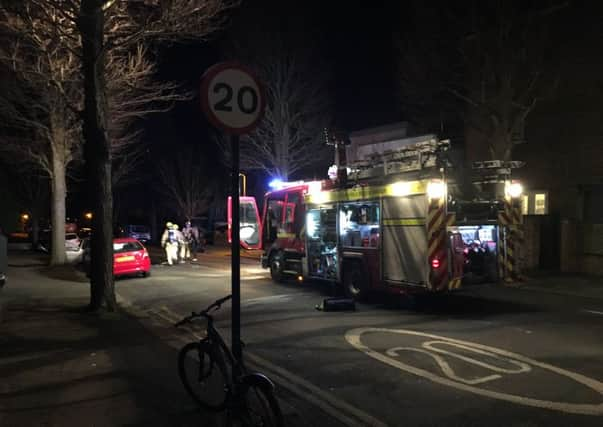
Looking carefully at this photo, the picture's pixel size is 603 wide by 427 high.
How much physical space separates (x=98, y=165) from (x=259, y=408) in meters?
7.44

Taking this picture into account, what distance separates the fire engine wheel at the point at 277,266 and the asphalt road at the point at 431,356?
8.15ft

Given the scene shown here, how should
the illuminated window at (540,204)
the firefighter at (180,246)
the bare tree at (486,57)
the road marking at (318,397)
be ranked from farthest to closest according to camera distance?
1. the firefighter at (180,246)
2. the illuminated window at (540,204)
3. the bare tree at (486,57)
4. the road marking at (318,397)

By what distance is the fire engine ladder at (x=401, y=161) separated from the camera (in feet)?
31.6

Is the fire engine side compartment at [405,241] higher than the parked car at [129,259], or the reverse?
the fire engine side compartment at [405,241]

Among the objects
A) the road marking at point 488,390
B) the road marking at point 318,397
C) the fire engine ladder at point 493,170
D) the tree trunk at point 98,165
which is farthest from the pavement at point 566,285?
the tree trunk at point 98,165

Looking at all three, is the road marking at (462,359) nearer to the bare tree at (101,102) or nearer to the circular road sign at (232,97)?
the circular road sign at (232,97)

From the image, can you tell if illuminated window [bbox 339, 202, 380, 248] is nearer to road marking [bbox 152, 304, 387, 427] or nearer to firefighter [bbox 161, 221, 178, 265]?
road marking [bbox 152, 304, 387, 427]

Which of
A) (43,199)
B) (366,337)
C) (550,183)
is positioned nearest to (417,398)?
(366,337)

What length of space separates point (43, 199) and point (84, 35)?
122ft

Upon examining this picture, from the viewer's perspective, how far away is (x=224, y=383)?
4.50m

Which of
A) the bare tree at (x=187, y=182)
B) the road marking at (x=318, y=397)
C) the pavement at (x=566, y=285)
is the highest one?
the bare tree at (x=187, y=182)

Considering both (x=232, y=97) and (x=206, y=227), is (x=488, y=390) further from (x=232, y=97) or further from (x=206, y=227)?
(x=206, y=227)

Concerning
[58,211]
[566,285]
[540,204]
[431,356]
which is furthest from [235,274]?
[58,211]

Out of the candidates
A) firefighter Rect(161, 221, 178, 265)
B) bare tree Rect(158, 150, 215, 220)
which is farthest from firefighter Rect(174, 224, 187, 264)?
bare tree Rect(158, 150, 215, 220)
